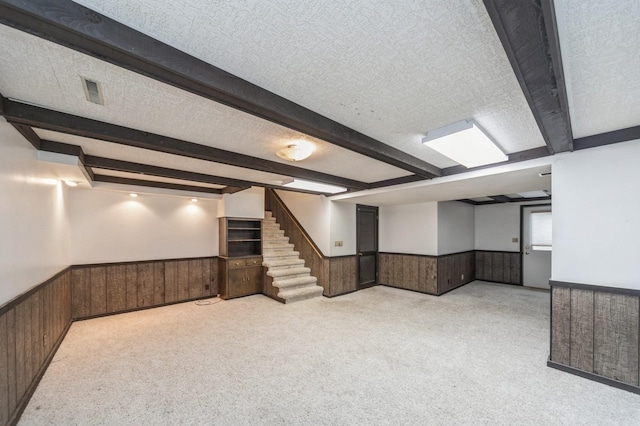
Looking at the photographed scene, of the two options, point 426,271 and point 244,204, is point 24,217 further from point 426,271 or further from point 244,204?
point 426,271

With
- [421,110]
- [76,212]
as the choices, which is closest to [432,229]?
[421,110]

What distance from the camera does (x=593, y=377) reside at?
8.46 feet

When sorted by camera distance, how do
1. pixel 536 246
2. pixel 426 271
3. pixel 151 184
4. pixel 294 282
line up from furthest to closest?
pixel 536 246
pixel 426 271
pixel 294 282
pixel 151 184

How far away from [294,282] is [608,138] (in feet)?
16.7

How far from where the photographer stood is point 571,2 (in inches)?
42.8

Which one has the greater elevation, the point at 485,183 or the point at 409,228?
the point at 485,183

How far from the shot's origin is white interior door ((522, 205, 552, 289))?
21.2 feet

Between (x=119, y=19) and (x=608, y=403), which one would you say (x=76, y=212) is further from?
(x=608, y=403)

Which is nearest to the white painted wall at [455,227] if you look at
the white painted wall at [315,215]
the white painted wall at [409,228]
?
the white painted wall at [409,228]


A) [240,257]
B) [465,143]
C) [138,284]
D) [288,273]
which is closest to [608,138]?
[465,143]

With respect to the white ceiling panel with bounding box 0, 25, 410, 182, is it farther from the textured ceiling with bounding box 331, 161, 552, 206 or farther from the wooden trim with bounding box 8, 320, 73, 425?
the wooden trim with bounding box 8, 320, 73, 425

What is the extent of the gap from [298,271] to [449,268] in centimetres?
356

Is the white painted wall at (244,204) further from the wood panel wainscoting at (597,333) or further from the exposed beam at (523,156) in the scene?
the wood panel wainscoting at (597,333)

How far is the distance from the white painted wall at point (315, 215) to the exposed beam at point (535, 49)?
4.37 metres
